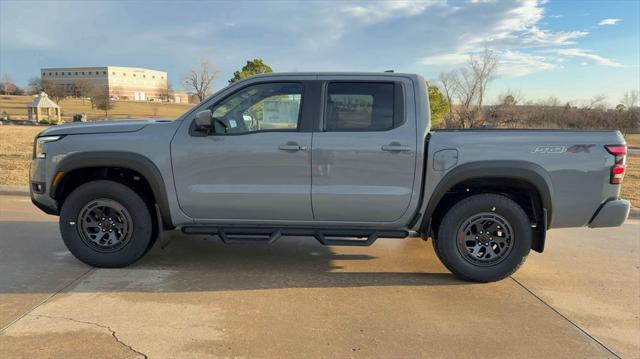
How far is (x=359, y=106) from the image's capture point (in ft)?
14.6

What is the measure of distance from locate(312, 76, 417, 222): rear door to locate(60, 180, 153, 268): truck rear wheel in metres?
1.75

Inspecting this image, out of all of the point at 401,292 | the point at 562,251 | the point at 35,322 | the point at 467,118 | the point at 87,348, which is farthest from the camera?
the point at 467,118

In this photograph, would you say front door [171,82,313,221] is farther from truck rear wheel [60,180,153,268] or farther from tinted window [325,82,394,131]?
truck rear wheel [60,180,153,268]

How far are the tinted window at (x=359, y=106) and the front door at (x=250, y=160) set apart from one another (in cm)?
31

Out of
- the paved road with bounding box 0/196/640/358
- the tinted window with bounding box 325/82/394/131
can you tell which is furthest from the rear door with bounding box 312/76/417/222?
the paved road with bounding box 0/196/640/358

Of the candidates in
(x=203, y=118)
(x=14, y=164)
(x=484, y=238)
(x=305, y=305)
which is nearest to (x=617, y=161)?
(x=484, y=238)

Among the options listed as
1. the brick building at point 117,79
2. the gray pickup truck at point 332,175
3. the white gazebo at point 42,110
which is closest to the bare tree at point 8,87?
the brick building at point 117,79

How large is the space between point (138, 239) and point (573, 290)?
166 inches

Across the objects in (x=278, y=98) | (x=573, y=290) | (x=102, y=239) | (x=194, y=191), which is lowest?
(x=573, y=290)

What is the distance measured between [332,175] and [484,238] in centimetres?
159

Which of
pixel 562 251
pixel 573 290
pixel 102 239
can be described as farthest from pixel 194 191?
pixel 562 251

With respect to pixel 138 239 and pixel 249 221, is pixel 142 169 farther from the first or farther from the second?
pixel 249 221

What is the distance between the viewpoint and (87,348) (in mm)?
3121

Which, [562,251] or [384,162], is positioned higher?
[384,162]
